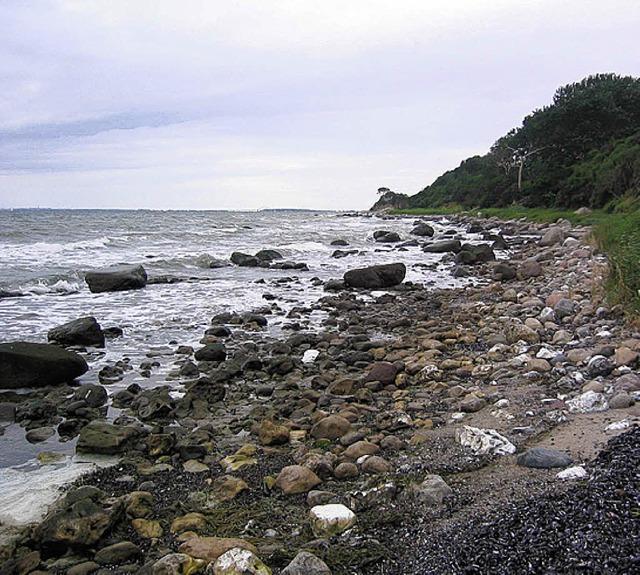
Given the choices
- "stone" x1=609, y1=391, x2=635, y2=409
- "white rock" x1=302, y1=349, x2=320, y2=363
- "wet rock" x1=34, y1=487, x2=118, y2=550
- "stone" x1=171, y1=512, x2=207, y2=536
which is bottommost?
"white rock" x1=302, y1=349, x2=320, y2=363

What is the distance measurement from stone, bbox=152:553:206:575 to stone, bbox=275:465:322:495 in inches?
40.4

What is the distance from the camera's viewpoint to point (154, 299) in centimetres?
1334

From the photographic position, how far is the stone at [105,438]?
4875 mm

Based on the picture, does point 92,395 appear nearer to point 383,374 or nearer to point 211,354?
point 211,354

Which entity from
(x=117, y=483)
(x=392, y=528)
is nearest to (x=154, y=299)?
(x=117, y=483)

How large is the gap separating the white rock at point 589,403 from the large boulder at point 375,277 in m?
10.5

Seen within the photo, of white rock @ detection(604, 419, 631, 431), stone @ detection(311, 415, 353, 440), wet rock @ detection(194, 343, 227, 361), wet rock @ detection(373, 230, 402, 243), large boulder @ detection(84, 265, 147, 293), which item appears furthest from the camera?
wet rock @ detection(373, 230, 402, 243)

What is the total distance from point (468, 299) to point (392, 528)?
9321mm

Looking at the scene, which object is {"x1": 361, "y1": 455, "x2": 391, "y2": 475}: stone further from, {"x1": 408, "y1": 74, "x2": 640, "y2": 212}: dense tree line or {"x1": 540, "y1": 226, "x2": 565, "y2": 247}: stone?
{"x1": 408, "y1": 74, "x2": 640, "y2": 212}: dense tree line

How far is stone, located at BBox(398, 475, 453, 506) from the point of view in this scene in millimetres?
3264

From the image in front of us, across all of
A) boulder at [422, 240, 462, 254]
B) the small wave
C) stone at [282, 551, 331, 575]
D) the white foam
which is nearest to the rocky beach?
stone at [282, 551, 331, 575]

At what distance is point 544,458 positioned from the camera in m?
3.39

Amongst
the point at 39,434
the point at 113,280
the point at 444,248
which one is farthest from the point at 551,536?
the point at 444,248

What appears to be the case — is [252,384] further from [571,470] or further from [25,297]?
[25,297]
